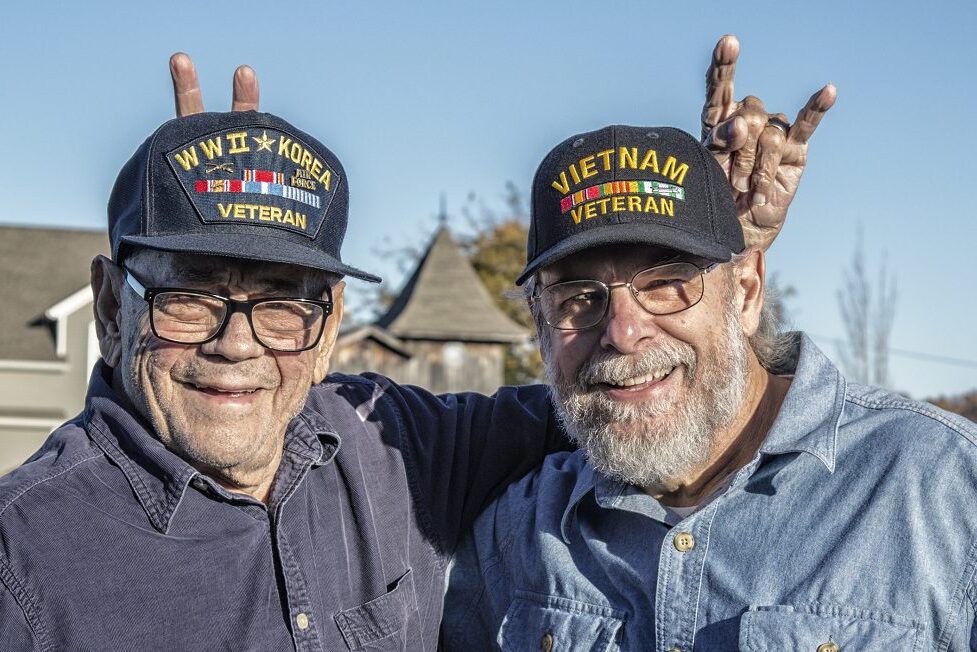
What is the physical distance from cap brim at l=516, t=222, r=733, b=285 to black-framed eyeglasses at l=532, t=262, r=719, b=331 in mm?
84

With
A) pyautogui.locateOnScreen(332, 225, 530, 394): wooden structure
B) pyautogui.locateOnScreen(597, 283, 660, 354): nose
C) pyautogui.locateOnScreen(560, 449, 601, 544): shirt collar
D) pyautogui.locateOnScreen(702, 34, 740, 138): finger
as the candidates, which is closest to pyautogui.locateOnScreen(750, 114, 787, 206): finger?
pyautogui.locateOnScreen(702, 34, 740, 138): finger

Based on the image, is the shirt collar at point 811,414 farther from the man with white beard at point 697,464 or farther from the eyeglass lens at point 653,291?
the eyeglass lens at point 653,291

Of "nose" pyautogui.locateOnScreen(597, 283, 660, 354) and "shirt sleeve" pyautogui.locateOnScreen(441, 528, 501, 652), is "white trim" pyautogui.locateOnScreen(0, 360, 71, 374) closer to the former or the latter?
"shirt sleeve" pyautogui.locateOnScreen(441, 528, 501, 652)

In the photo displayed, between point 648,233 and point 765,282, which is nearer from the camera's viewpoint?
point 648,233

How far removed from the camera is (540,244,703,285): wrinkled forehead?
138 inches

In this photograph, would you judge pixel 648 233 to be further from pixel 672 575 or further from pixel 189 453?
pixel 189 453

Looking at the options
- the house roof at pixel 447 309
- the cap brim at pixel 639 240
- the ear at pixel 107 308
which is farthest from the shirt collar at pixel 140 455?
the house roof at pixel 447 309

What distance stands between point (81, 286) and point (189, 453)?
2473cm

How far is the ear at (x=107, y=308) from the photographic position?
3480 millimetres

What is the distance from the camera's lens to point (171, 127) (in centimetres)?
338

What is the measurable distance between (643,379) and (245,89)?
1681mm

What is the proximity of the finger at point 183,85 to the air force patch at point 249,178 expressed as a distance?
487mm

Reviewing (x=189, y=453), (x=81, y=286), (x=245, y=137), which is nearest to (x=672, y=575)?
(x=189, y=453)

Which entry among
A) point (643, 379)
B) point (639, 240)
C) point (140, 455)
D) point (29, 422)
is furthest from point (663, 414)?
point (29, 422)
